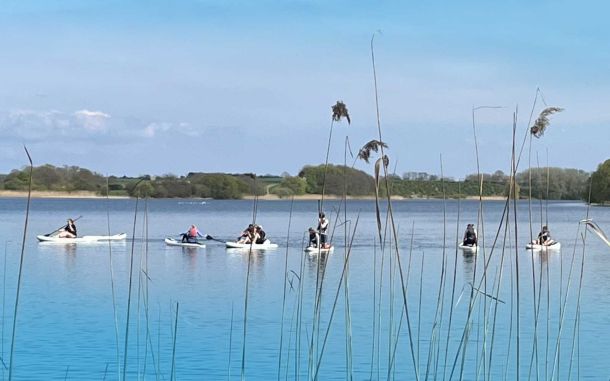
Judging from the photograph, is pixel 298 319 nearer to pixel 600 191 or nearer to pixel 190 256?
pixel 600 191

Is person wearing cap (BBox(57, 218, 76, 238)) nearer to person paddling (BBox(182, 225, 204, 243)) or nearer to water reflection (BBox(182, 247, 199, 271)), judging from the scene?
person paddling (BBox(182, 225, 204, 243))

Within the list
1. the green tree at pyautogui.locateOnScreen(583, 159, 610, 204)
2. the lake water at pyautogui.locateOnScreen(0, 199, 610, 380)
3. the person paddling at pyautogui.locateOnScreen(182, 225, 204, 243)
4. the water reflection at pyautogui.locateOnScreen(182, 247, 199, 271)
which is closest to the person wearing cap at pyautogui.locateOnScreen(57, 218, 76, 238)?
the person paddling at pyautogui.locateOnScreen(182, 225, 204, 243)

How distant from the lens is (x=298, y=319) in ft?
32.3

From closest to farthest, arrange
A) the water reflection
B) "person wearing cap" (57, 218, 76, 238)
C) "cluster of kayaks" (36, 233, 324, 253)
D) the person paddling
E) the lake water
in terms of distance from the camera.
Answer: the lake water → the water reflection → "cluster of kayaks" (36, 233, 324, 253) → the person paddling → "person wearing cap" (57, 218, 76, 238)

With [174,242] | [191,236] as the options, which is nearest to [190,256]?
[191,236]

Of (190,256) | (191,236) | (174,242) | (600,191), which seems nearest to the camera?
(600,191)

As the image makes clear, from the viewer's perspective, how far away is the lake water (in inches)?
378

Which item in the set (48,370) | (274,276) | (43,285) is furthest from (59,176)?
(274,276)

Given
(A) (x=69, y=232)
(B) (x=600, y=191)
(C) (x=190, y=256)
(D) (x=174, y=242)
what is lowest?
(C) (x=190, y=256)

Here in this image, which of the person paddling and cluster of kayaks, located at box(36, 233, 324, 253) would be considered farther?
the person paddling

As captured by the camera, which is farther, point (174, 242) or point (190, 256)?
point (174, 242)

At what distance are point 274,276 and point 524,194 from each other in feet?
71.5

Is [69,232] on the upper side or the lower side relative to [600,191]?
lower

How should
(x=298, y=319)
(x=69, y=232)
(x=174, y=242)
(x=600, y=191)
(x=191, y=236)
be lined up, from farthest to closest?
1. (x=69, y=232)
2. (x=174, y=242)
3. (x=191, y=236)
4. (x=600, y=191)
5. (x=298, y=319)
